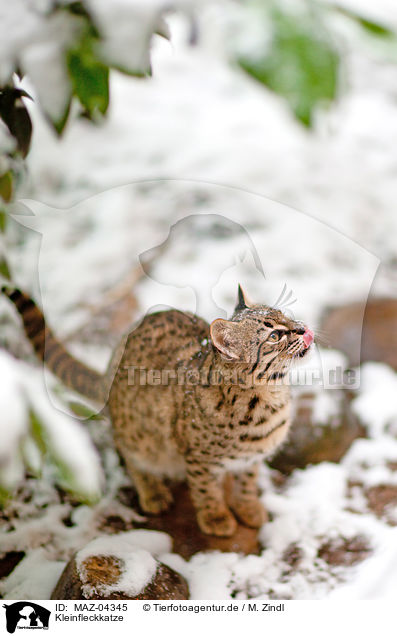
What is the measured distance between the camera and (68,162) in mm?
2346

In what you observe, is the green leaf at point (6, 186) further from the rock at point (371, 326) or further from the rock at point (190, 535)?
the rock at point (371, 326)

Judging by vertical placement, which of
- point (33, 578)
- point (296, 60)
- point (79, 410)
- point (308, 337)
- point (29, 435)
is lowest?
point (33, 578)

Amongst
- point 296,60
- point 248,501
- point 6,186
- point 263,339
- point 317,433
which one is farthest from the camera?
point 317,433

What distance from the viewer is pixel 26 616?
3.34 feet

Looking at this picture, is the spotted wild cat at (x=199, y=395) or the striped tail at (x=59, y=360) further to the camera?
the striped tail at (x=59, y=360)

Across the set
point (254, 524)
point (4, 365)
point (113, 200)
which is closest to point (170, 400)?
point (254, 524)

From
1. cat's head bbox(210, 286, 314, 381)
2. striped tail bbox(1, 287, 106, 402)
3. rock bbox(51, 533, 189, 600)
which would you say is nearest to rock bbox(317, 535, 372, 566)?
rock bbox(51, 533, 189, 600)

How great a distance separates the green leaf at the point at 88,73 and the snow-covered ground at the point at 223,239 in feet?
0.39

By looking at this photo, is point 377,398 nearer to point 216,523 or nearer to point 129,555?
point 216,523

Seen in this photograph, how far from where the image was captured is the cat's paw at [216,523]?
1.32 metres

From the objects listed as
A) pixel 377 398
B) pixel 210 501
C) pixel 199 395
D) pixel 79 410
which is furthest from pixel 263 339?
pixel 377 398

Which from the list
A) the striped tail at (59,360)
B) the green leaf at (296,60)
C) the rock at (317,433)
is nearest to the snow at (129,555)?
the striped tail at (59,360)

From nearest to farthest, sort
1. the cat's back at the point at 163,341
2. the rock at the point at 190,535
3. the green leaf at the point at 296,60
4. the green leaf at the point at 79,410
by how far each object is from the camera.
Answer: the green leaf at the point at 296,60 → the green leaf at the point at 79,410 → the cat's back at the point at 163,341 → the rock at the point at 190,535

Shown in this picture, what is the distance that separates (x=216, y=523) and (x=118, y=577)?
28cm
